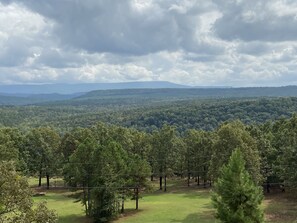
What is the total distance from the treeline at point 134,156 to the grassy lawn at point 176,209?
7.46 feet

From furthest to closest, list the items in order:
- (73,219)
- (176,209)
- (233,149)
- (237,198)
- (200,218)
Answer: (176,209)
(73,219)
(233,149)
(200,218)
(237,198)

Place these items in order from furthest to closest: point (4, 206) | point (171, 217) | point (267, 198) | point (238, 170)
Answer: point (267, 198)
point (171, 217)
point (238, 170)
point (4, 206)

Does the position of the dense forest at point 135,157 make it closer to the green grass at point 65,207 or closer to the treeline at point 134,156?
the treeline at point 134,156

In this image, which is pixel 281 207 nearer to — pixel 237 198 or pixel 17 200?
pixel 237 198

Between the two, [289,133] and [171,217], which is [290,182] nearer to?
[289,133]

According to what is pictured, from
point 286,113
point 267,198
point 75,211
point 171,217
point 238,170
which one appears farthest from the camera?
point 286,113

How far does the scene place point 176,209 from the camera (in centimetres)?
4775

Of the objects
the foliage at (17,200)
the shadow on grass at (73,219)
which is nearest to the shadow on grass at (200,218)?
the shadow on grass at (73,219)

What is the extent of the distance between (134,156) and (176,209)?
9046 mm

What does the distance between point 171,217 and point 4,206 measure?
90.8 feet

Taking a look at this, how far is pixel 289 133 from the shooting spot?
50844 mm

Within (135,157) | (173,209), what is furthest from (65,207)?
(173,209)

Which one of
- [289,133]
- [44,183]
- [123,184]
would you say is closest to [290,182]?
[289,133]

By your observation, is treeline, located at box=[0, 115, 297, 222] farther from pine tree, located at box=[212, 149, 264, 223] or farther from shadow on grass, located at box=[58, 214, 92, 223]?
pine tree, located at box=[212, 149, 264, 223]
